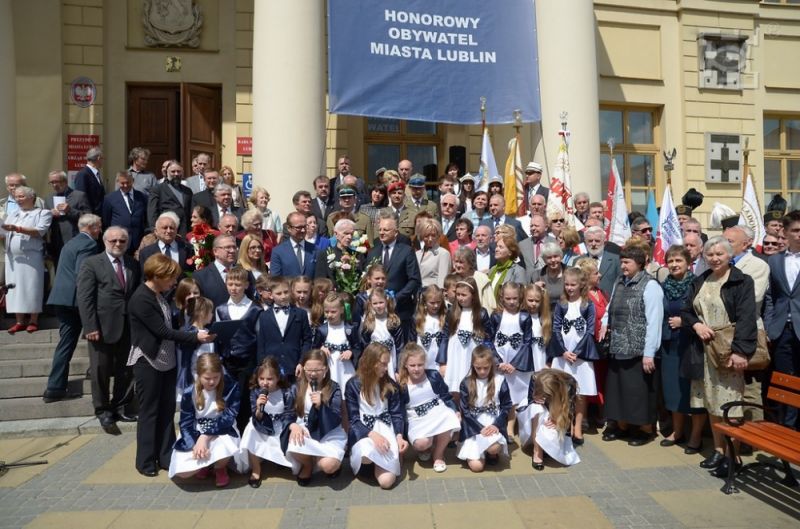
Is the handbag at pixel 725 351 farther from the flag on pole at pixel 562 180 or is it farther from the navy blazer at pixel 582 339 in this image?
the flag on pole at pixel 562 180

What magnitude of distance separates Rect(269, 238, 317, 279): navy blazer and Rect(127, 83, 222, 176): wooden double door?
5.83 m

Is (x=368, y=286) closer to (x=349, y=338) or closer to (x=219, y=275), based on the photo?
(x=349, y=338)

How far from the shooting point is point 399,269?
19.6 ft

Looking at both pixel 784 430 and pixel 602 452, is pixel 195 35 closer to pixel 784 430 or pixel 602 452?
pixel 602 452

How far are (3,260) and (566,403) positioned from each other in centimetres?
712

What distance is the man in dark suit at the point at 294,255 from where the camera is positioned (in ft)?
20.2

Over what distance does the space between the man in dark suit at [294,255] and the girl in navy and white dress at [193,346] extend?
109 cm

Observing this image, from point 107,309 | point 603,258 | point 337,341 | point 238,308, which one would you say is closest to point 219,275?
point 238,308

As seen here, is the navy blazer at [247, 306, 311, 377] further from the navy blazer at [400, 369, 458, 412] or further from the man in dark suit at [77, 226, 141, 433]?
the man in dark suit at [77, 226, 141, 433]

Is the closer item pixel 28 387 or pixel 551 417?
pixel 551 417

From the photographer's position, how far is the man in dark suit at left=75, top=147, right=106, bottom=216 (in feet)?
25.9

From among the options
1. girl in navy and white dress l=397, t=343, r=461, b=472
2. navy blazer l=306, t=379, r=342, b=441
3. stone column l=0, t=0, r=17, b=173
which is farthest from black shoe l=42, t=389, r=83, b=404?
stone column l=0, t=0, r=17, b=173

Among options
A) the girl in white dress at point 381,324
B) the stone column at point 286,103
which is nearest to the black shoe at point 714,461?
the girl in white dress at point 381,324

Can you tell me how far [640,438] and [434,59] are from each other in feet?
20.8
